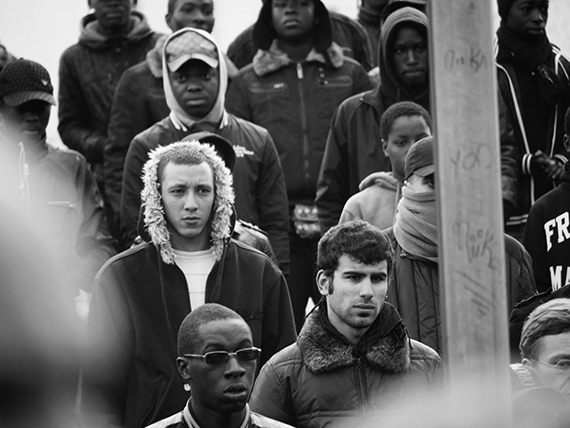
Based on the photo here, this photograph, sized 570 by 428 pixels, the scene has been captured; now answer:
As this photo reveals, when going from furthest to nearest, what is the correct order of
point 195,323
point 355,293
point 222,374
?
1. point 355,293
2. point 195,323
3. point 222,374

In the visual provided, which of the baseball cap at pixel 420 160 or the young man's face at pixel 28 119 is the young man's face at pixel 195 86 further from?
the baseball cap at pixel 420 160

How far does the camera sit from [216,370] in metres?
4.92

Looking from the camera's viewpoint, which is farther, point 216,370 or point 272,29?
point 272,29

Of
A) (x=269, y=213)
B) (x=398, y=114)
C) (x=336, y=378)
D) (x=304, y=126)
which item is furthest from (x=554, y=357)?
(x=304, y=126)

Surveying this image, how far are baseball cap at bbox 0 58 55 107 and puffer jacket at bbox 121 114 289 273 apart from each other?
691mm

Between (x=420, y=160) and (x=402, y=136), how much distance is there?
87cm

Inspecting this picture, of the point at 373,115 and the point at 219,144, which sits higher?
the point at 373,115

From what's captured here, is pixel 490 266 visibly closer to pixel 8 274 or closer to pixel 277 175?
pixel 8 274

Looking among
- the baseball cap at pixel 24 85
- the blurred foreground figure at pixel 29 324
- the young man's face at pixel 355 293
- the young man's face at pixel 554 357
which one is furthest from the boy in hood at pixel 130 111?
the blurred foreground figure at pixel 29 324

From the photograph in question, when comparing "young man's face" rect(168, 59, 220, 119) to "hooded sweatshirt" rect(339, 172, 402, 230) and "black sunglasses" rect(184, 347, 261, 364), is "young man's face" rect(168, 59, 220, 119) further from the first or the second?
"black sunglasses" rect(184, 347, 261, 364)

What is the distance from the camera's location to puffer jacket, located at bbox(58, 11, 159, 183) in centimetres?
931

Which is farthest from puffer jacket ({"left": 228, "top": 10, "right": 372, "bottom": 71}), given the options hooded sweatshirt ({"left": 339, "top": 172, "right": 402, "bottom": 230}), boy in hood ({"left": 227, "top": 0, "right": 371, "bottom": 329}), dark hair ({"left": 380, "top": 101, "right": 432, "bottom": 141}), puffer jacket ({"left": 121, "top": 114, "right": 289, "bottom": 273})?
hooded sweatshirt ({"left": 339, "top": 172, "right": 402, "bottom": 230})

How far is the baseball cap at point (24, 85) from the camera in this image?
7.86m

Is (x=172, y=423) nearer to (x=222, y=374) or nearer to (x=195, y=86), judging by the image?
(x=222, y=374)
